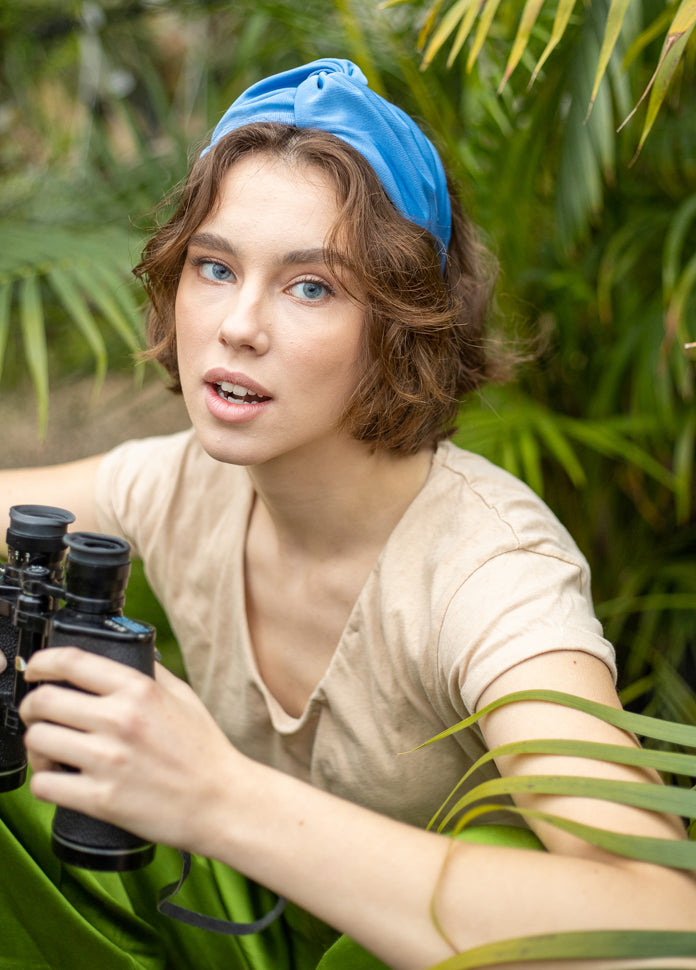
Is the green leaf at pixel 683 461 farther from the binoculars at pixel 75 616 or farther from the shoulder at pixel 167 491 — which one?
the binoculars at pixel 75 616

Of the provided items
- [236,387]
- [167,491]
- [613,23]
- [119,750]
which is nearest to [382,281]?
[236,387]

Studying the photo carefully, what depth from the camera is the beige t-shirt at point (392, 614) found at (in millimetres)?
946

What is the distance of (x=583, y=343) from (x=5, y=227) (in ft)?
4.19

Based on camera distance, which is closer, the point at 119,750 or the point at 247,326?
the point at 119,750

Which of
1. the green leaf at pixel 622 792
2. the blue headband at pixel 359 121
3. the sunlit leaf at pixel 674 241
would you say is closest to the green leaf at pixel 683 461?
the sunlit leaf at pixel 674 241

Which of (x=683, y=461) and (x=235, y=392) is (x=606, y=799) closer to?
(x=235, y=392)

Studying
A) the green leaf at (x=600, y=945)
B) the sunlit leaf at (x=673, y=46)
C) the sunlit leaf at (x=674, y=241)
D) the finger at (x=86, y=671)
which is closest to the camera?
the green leaf at (x=600, y=945)

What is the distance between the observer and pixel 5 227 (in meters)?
1.96

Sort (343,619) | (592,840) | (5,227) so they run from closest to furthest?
(592,840) < (343,619) < (5,227)

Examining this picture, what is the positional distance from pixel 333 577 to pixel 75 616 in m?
0.49

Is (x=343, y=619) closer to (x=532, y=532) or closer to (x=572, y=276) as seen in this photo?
(x=532, y=532)

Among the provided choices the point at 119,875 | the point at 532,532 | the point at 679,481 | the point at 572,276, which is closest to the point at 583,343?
the point at 572,276

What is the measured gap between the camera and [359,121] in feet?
3.37

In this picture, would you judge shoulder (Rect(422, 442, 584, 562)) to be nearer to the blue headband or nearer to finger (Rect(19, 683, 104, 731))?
the blue headband
